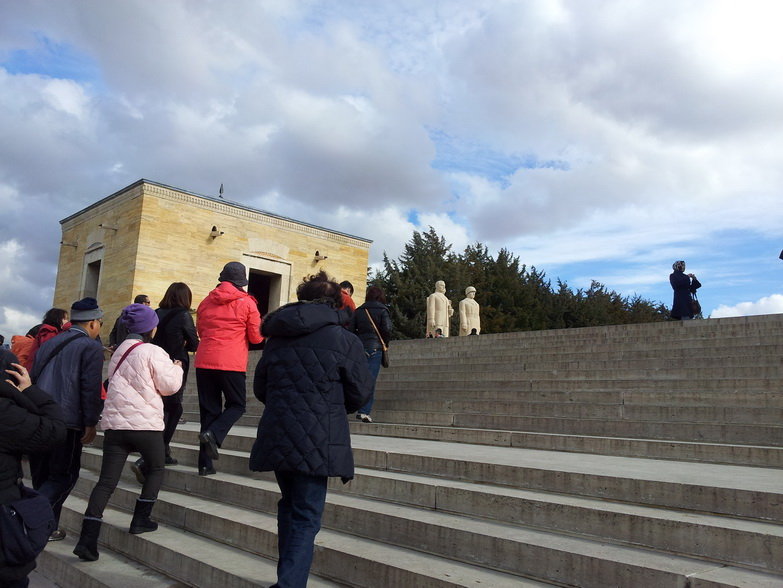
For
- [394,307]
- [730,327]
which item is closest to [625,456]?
[730,327]

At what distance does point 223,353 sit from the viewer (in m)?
5.31

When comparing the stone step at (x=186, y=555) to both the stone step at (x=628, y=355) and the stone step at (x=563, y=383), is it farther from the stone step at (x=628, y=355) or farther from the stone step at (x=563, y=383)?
the stone step at (x=628, y=355)

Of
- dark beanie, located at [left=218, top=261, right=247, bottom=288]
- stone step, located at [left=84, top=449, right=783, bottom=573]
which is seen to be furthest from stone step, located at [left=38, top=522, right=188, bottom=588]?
dark beanie, located at [left=218, top=261, right=247, bottom=288]

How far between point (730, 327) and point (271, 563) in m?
8.96

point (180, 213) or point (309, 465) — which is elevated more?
point (180, 213)

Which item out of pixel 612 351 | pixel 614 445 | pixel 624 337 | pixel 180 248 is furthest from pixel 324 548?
pixel 180 248

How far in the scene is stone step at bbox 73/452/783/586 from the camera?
3.12 m

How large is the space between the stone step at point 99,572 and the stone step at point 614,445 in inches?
128

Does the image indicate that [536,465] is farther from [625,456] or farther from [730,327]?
[730,327]

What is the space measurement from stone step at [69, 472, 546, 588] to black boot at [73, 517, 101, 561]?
36 cm

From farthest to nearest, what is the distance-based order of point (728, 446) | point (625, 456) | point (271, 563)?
point (625, 456) → point (728, 446) → point (271, 563)

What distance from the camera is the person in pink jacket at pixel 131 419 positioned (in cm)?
434

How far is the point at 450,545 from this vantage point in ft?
12.3

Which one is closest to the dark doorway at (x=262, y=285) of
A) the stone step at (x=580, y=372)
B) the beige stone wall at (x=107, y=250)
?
the beige stone wall at (x=107, y=250)
